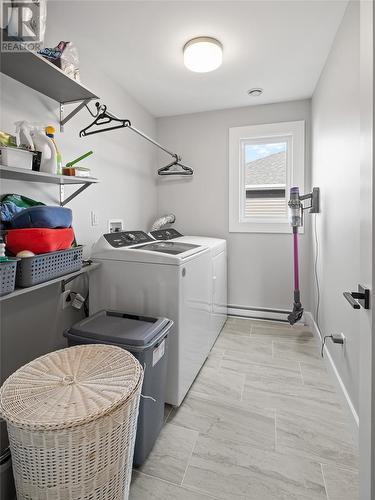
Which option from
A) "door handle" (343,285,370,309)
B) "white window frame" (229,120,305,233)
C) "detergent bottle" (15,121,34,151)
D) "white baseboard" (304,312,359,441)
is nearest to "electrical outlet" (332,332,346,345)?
"white baseboard" (304,312,359,441)

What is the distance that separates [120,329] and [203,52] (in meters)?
1.88

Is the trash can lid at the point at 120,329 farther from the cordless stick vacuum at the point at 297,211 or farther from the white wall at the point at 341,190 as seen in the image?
the cordless stick vacuum at the point at 297,211

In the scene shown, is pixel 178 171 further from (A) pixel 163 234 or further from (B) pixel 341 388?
(B) pixel 341 388

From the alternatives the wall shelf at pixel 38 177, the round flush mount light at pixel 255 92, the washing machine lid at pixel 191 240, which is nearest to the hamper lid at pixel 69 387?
the wall shelf at pixel 38 177

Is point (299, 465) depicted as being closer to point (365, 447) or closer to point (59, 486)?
point (365, 447)

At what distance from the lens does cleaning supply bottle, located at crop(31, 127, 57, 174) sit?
1261 mm

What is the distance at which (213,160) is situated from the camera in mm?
3084

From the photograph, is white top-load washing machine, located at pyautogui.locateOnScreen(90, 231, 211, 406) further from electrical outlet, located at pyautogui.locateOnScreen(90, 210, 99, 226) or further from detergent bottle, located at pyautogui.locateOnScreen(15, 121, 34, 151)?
detergent bottle, located at pyautogui.locateOnScreen(15, 121, 34, 151)

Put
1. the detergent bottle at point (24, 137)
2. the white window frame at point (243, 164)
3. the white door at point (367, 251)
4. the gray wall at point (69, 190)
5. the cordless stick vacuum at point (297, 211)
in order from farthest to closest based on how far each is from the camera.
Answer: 1. the white window frame at point (243, 164)
2. the cordless stick vacuum at point (297, 211)
3. the gray wall at point (69, 190)
4. the detergent bottle at point (24, 137)
5. the white door at point (367, 251)

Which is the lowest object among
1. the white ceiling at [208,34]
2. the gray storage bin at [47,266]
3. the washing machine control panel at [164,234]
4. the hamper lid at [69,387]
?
the hamper lid at [69,387]

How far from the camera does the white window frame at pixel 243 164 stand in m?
2.80

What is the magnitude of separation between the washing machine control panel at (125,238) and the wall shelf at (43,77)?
79 centimetres

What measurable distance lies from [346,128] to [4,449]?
2.42 metres

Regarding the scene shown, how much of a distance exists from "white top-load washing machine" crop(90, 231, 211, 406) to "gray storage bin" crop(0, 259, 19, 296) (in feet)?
2.36
